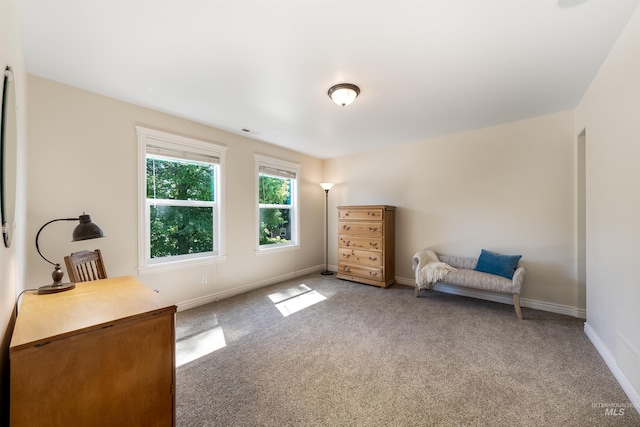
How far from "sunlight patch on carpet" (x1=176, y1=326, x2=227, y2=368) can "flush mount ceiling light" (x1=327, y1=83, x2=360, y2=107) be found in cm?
257

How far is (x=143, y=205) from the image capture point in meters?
2.87

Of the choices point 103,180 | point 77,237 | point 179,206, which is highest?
point 103,180

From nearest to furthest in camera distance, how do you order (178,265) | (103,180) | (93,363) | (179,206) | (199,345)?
(93,363) → (199,345) → (103,180) → (178,265) → (179,206)

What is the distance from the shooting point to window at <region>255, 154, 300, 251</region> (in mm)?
4246

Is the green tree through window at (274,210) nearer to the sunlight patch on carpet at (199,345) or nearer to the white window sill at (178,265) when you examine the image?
the white window sill at (178,265)

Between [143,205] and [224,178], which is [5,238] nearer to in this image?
[143,205]

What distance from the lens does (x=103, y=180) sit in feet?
8.54

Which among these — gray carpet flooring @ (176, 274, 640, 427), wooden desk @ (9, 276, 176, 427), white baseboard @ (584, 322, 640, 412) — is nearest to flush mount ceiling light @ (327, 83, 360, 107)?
wooden desk @ (9, 276, 176, 427)

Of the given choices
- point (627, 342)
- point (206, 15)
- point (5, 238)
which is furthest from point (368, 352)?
point (206, 15)

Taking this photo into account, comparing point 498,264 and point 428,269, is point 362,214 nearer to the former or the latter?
point 428,269

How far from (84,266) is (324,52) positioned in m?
2.70

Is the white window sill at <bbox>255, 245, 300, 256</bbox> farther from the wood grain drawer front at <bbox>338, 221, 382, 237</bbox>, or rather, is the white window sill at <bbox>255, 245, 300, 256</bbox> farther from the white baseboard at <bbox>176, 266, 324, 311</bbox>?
the wood grain drawer front at <bbox>338, 221, 382, 237</bbox>

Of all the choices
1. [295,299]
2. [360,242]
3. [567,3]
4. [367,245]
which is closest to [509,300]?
[367,245]

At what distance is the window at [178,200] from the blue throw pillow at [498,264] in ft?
11.6
